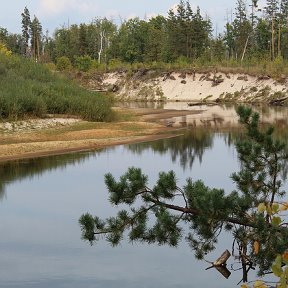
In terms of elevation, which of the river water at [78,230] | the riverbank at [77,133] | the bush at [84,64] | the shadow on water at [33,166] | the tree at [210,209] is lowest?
the river water at [78,230]

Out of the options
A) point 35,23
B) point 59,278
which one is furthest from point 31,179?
point 35,23

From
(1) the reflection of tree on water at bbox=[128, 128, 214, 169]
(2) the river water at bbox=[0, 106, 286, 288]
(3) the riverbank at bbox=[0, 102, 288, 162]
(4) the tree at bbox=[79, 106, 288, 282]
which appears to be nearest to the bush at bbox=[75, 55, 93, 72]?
(3) the riverbank at bbox=[0, 102, 288, 162]

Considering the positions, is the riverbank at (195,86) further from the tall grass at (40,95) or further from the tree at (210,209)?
the tree at (210,209)

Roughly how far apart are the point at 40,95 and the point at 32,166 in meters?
11.4

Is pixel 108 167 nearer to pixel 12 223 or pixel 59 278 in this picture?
pixel 12 223

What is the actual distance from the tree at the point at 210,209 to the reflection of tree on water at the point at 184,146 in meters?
12.6

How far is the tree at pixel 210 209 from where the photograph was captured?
6.05 m

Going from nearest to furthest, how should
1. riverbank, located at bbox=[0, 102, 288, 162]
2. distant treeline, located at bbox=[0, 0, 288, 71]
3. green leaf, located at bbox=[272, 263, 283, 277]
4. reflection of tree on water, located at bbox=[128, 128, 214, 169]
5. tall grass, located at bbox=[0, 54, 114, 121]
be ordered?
green leaf, located at bbox=[272, 263, 283, 277] → reflection of tree on water, located at bbox=[128, 128, 214, 169] → riverbank, located at bbox=[0, 102, 288, 162] → tall grass, located at bbox=[0, 54, 114, 121] → distant treeline, located at bbox=[0, 0, 288, 71]

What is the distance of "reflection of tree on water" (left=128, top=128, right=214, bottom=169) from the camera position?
22930 millimetres

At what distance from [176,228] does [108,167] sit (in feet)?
46.3

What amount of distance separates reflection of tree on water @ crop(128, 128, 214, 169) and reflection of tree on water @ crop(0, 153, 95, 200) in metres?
3.19

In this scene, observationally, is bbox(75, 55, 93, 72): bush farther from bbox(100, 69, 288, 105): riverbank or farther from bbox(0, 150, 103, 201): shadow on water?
bbox(0, 150, 103, 201): shadow on water

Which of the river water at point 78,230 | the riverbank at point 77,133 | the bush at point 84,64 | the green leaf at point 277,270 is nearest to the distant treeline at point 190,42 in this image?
the bush at point 84,64

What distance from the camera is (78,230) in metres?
12.5
